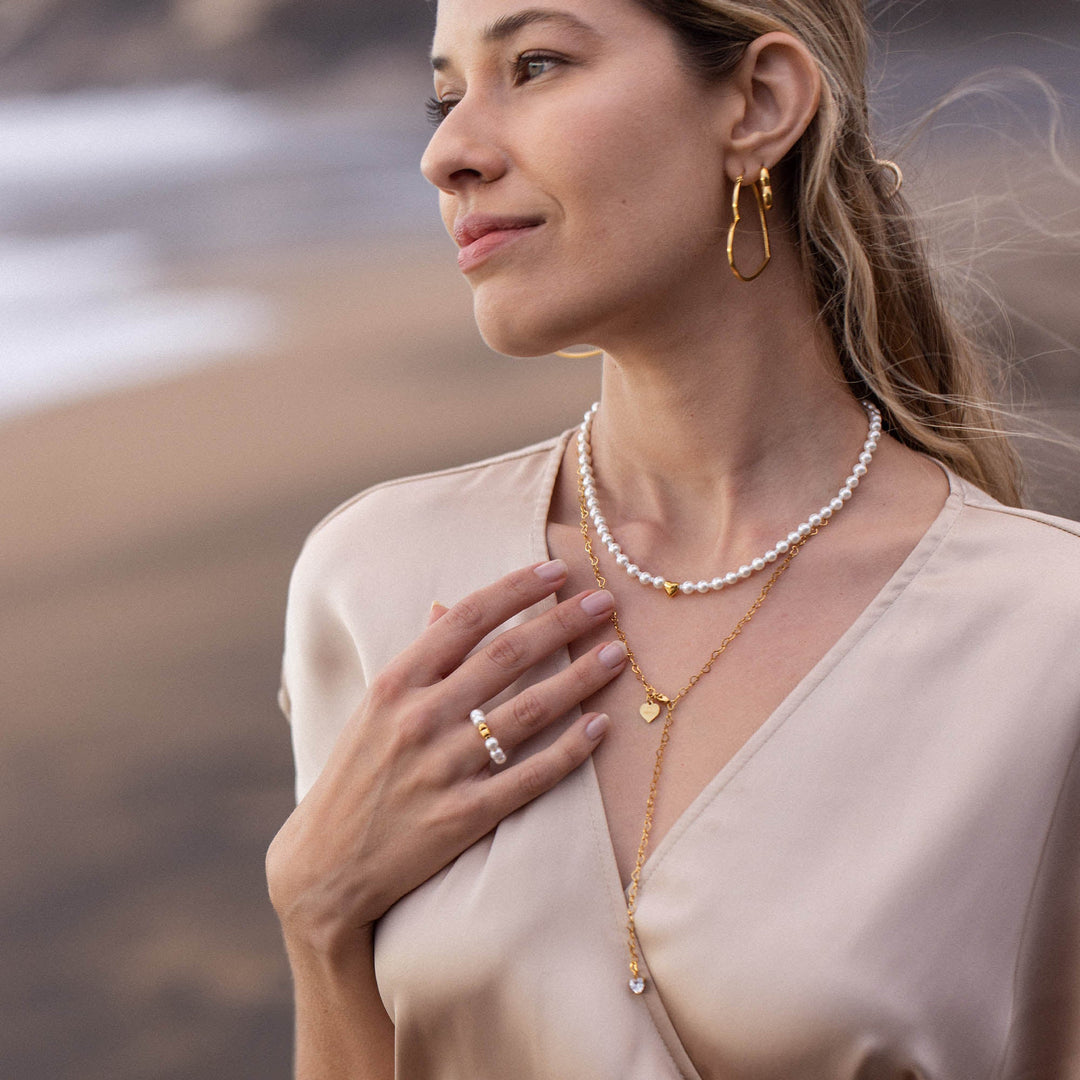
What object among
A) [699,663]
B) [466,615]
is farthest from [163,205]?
[699,663]

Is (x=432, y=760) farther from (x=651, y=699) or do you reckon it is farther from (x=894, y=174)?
(x=894, y=174)

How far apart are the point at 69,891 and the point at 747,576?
120 centimetres

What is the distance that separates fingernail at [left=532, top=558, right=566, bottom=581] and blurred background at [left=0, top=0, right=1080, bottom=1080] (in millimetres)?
889

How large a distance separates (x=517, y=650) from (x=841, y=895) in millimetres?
319

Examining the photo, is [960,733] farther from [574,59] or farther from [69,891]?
[69,891]

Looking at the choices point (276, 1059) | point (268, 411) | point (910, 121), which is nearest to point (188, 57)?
point (268, 411)

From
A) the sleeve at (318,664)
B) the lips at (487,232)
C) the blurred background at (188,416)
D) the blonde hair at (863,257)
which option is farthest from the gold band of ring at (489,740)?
the blurred background at (188,416)

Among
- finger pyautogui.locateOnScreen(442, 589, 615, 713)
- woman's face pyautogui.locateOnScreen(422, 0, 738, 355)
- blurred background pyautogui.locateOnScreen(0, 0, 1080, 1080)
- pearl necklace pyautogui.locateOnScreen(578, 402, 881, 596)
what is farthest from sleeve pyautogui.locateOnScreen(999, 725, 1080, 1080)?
blurred background pyautogui.locateOnScreen(0, 0, 1080, 1080)

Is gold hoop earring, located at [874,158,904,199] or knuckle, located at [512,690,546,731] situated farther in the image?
gold hoop earring, located at [874,158,904,199]

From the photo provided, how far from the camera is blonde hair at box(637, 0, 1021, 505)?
1.05 m

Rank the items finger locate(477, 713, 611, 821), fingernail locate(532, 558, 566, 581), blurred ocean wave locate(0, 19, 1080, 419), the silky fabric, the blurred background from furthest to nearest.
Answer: blurred ocean wave locate(0, 19, 1080, 419), the blurred background, fingernail locate(532, 558, 566, 581), finger locate(477, 713, 611, 821), the silky fabric

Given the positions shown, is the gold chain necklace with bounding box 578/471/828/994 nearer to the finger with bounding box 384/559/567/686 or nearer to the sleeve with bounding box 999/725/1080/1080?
the finger with bounding box 384/559/567/686

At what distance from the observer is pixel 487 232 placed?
3.46 feet

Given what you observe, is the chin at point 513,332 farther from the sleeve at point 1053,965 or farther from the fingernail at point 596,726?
the sleeve at point 1053,965
